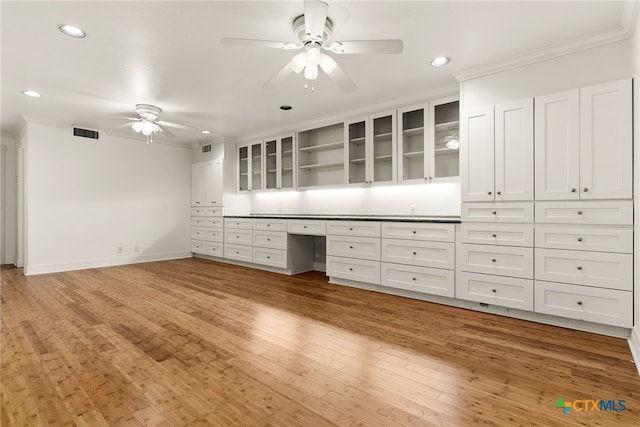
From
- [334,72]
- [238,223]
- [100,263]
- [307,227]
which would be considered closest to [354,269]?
[307,227]

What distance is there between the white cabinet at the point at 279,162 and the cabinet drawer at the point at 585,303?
12.6 ft

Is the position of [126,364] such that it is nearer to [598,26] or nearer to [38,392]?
[38,392]

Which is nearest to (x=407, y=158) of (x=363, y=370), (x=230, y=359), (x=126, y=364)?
(x=363, y=370)

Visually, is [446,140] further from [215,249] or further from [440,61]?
[215,249]

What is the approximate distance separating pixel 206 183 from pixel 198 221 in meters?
0.88

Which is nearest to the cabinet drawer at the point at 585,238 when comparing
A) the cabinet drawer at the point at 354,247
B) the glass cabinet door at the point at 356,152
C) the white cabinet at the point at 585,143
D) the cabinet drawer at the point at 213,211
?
the white cabinet at the point at 585,143

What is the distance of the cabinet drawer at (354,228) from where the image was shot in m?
3.96

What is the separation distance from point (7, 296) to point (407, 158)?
5275 mm

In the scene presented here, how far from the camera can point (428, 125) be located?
3850 millimetres

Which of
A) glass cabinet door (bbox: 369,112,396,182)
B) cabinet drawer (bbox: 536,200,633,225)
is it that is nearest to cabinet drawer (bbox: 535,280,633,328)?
cabinet drawer (bbox: 536,200,633,225)

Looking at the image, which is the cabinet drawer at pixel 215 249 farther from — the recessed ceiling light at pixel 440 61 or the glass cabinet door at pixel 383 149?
the recessed ceiling light at pixel 440 61

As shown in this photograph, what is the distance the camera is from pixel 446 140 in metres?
3.78

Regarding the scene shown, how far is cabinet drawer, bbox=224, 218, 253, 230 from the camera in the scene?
560 centimetres

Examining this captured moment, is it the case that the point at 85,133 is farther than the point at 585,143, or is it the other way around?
the point at 85,133
